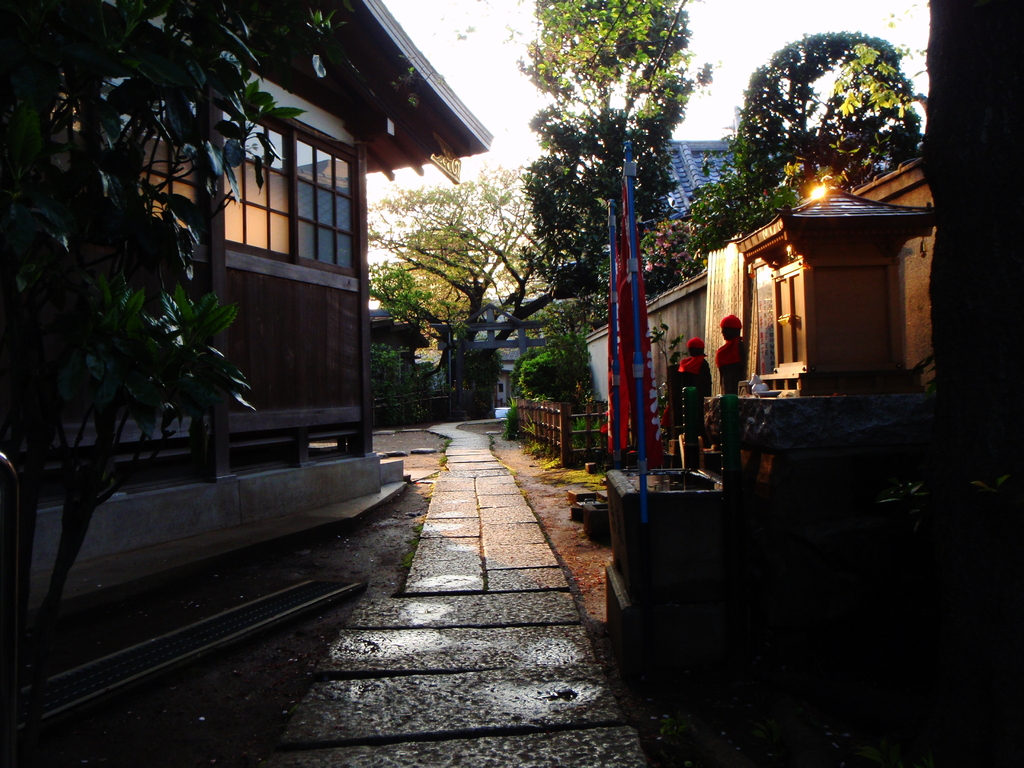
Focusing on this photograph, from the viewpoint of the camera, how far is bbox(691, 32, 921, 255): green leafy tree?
970 centimetres

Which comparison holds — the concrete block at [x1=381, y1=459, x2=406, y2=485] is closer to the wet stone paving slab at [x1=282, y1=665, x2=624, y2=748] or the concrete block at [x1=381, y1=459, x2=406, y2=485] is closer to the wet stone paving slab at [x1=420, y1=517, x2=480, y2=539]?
the wet stone paving slab at [x1=420, y1=517, x2=480, y2=539]

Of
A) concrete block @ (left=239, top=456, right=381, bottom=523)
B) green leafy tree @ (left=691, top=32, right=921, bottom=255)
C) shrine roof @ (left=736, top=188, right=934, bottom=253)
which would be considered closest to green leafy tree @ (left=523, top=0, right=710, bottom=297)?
green leafy tree @ (left=691, top=32, right=921, bottom=255)

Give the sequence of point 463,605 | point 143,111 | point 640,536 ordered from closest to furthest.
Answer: point 143,111 < point 640,536 < point 463,605

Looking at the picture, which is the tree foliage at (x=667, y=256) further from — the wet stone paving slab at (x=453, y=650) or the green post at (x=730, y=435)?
the wet stone paving slab at (x=453, y=650)

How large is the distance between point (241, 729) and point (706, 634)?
6.68ft

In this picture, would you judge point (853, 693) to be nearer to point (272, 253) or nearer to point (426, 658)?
point (426, 658)

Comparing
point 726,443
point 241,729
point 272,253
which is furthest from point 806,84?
point 241,729

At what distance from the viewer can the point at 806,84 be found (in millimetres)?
10750

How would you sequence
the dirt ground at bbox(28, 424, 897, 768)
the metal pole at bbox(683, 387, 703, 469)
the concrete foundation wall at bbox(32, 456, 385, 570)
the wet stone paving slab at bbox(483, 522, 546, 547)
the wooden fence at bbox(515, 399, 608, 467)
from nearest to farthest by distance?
the dirt ground at bbox(28, 424, 897, 768) < the metal pole at bbox(683, 387, 703, 469) < the concrete foundation wall at bbox(32, 456, 385, 570) < the wet stone paving slab at bbox(483, 522, 546, 547) < the wooden fence at bbox(515, 399, 608, 467)

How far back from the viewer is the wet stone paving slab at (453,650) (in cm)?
363

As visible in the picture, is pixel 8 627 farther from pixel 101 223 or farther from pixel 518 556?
pixel 518 556

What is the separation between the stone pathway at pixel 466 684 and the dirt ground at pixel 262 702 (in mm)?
152

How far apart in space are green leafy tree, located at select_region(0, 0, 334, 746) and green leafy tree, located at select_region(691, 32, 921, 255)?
755 cm

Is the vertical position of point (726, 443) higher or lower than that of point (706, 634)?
higher
